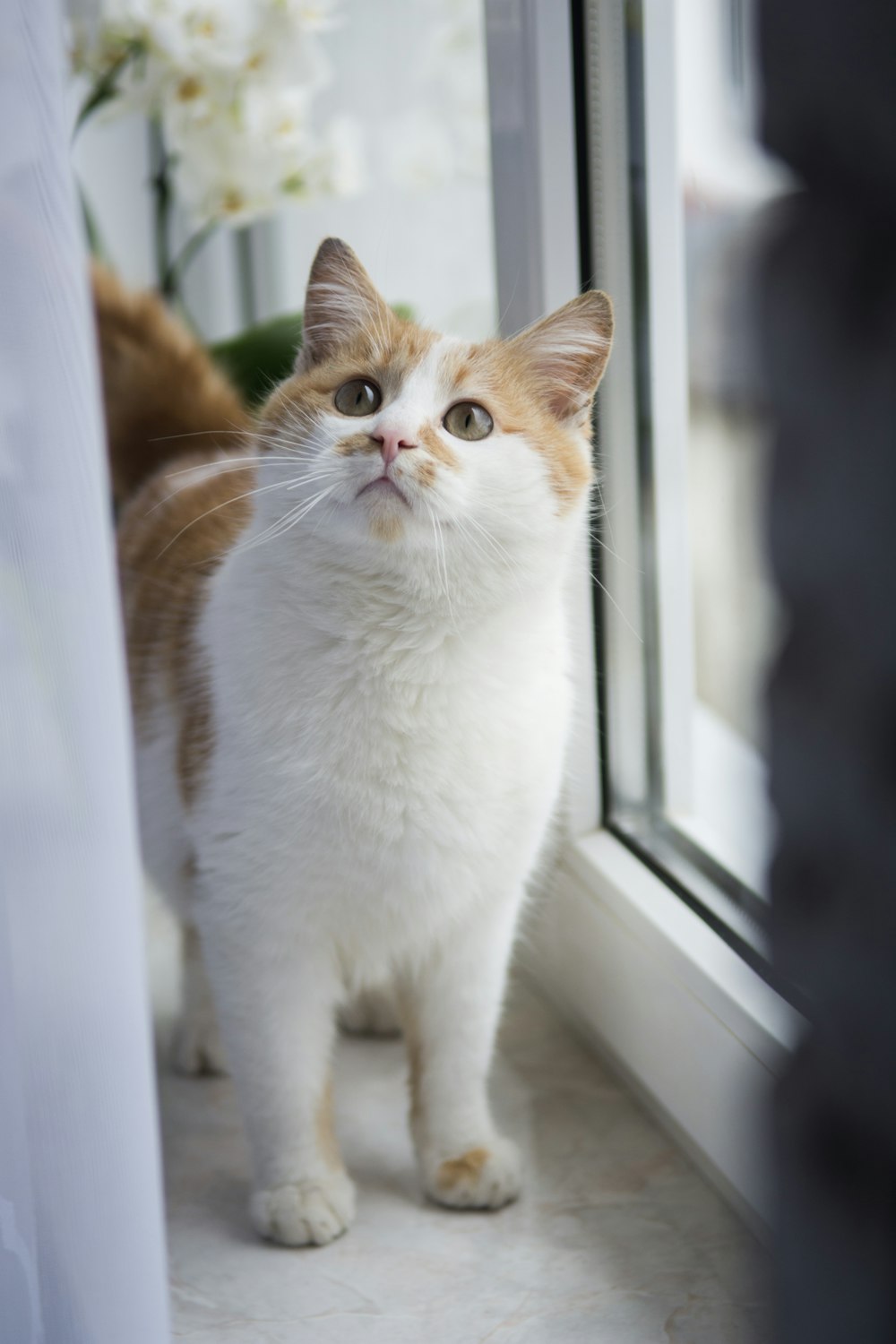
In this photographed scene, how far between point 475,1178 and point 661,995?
23cm

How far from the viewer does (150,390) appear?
141 cm

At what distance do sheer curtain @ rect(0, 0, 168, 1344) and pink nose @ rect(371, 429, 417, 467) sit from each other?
238 mm

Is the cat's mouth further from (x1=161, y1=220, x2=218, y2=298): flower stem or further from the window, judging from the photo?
(x1=161, y1=220, x2=218, y2=298): flower stem

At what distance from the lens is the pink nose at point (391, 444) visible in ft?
2.74

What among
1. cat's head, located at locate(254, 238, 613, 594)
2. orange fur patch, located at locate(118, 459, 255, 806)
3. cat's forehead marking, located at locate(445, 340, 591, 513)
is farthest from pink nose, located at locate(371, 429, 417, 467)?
orange fur patch, located at locate(118, 459, 255, 806)

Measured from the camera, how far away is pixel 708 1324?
92 cm

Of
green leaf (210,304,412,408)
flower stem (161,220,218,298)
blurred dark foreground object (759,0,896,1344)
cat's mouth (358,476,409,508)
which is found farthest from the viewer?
flower stem (161,220,218,298)

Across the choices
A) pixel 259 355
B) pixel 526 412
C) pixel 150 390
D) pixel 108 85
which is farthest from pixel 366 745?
pixel 108 85

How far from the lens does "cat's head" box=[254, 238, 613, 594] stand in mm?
841

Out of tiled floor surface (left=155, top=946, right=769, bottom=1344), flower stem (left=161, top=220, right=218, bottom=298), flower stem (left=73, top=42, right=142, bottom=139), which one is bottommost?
tiled floor surface (left=155, top=946, right=769, bottom=1344)

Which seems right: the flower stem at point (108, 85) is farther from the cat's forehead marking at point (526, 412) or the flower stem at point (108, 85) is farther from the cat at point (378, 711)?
the cat's forehead marking at point (526, 412)

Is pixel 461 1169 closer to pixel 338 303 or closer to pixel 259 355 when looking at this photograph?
pixel 338 303

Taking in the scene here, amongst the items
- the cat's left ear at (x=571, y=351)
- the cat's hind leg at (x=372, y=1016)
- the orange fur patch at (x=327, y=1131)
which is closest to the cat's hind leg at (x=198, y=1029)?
the cat's hind leg at (x=372, y=1016)

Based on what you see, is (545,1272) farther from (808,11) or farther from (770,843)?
(808,11)
